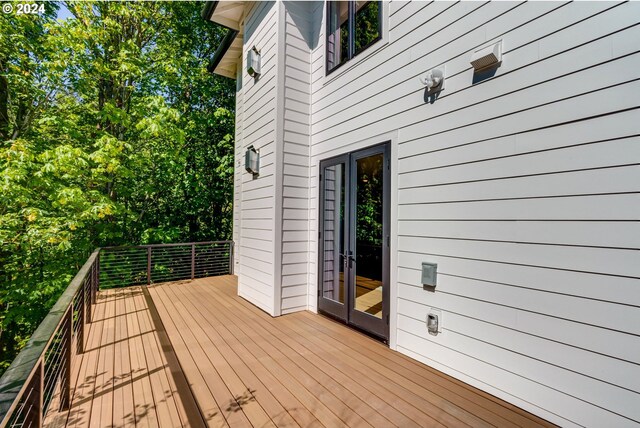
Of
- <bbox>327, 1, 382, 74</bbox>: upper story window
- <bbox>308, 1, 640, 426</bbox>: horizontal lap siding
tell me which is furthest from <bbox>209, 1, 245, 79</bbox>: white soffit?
<bbox>308, 1, 640, 426</bbox>: horizontal lap siding

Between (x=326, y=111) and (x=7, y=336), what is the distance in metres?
10.1

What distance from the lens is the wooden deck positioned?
214 cm

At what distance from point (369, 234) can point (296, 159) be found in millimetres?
1687

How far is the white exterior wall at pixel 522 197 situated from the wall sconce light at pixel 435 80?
0.09 metres

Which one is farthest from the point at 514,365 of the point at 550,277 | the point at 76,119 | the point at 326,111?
the point at 76,119

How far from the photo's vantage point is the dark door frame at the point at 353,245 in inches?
131

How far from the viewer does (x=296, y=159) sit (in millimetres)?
4512

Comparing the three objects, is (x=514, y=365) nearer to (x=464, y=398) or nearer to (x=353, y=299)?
(x=464, y=398)

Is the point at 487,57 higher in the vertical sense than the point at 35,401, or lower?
higher

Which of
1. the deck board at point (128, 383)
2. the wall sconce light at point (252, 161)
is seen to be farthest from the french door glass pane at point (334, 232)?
the deck board at point (128, 383)

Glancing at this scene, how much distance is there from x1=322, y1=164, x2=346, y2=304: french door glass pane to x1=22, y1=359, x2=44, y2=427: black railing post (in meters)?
2.92

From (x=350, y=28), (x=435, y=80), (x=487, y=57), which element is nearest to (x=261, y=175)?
(x=350, y=28)

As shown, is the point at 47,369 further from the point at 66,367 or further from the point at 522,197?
the point at 522,197

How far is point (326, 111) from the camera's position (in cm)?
438
